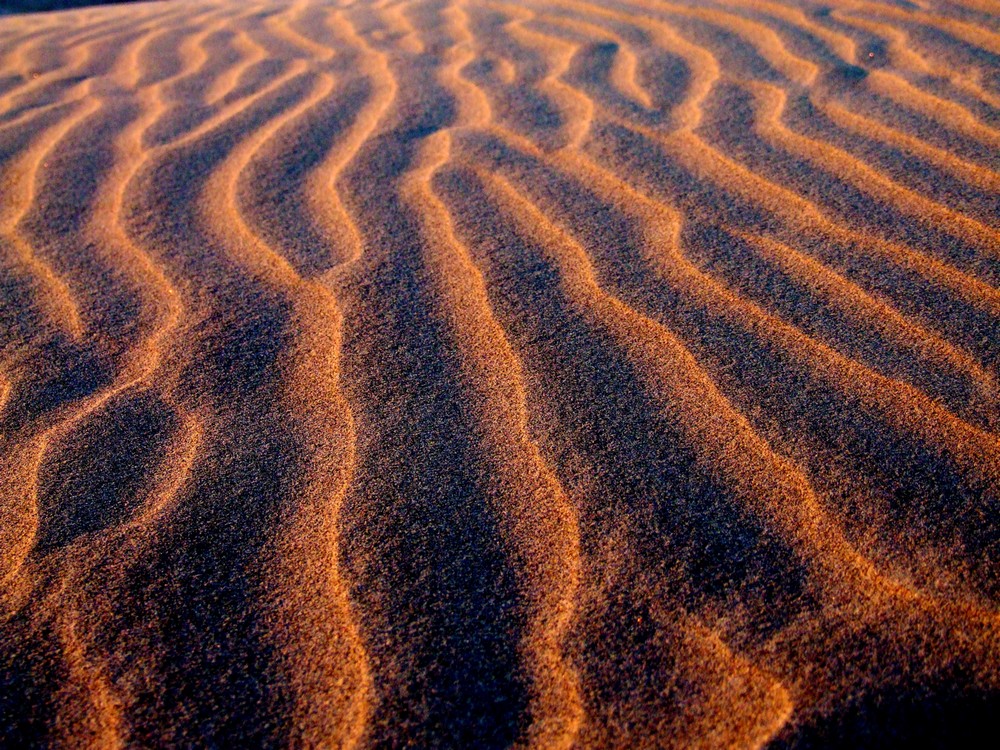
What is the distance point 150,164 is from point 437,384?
4.43 ft

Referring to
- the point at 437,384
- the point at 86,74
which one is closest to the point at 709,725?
the point at 437,384

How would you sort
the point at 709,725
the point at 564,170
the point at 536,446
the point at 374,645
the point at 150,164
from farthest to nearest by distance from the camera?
the point at 150,164, the point at 564,170, the point at 536,446, the point at 374,645, the point at 709,725

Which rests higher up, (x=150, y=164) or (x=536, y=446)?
(x=150, y=164)

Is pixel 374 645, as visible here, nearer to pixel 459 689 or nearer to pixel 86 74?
pixel 459 689

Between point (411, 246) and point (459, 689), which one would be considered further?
point (411, 246)

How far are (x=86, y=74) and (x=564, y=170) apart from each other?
204 centimetres

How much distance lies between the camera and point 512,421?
4.43ft

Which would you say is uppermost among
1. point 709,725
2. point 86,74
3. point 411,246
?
point 86,74

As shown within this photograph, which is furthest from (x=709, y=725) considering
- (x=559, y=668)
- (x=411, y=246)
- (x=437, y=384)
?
(x=411, y=246)

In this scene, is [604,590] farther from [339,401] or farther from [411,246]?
A: [411,246]

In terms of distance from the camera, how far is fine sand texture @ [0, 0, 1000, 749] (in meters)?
0.98

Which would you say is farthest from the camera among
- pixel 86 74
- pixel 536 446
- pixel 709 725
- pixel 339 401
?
pixel 86 74

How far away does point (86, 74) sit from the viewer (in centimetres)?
309

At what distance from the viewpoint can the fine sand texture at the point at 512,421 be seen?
0.98m
